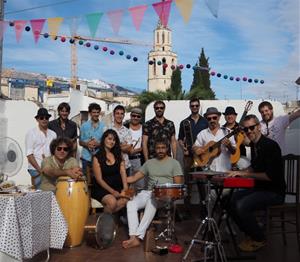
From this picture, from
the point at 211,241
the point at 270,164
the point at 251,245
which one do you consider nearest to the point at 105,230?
the point at 211,241

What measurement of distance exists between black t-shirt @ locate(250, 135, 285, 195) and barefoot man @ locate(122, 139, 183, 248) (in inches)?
41.2

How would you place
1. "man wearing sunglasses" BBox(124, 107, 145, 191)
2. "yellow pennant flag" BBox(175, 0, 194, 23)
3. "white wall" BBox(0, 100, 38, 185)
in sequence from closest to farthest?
"yellow pennant flag" BBox(175, 0, 194, 23)
"man wearing sunglasses" BBox(124, 107, 145, 191)
"white wall" BBox(0, 100, 38, 185)

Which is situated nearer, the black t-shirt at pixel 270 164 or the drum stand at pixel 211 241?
the drum stand at pixel 211 241

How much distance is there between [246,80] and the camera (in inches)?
427

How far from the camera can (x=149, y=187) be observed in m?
5.59

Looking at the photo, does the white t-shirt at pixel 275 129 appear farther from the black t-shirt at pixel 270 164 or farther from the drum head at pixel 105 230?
the drum head at pixel 105 230

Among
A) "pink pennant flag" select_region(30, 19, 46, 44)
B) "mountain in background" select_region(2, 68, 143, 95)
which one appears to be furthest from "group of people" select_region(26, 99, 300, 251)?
"mountain in background" select_region(2, 68, 143, 95)

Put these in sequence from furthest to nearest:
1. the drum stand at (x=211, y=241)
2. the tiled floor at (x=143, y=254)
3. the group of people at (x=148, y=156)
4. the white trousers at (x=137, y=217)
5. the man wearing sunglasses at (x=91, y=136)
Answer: the man wearing sunglasses at (x=91, y=136) < the white trousers at (x=137, y=217) < the group of people at (x=148, y=156) < the tiled floor at (x=143, y=254) < the drum stand at (x=211, y=241)

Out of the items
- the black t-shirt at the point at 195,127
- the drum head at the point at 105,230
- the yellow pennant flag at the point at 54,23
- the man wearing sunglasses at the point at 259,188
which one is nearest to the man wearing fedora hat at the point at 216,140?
the black t-shirt at the point at 195,127

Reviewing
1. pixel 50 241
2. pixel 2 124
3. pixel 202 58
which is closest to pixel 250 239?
pixel 50 241

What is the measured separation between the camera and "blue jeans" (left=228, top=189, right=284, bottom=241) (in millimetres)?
4750

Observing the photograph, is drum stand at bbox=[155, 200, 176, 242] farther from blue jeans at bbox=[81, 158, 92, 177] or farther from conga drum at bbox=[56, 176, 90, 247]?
blue jeans at bbox=[81, 158, 92, 177]

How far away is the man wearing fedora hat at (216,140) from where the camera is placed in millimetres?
5871

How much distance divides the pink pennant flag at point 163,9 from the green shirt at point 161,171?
209cm
